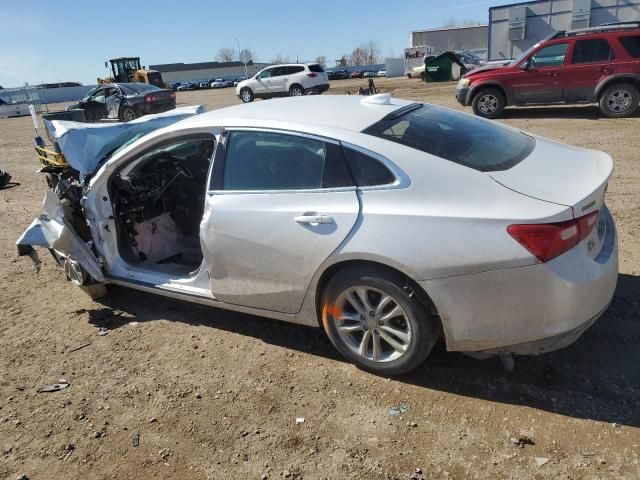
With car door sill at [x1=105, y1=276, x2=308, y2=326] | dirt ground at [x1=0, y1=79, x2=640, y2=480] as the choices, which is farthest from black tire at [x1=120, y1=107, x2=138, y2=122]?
car door sill at [x1=105, y1=276, x2=308, y2=326]

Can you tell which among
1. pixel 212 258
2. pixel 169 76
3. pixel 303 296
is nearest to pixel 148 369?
pixel 212 258

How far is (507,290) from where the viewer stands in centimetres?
249

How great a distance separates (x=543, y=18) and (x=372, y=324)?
3794 centimetres

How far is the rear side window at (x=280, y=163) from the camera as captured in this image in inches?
116

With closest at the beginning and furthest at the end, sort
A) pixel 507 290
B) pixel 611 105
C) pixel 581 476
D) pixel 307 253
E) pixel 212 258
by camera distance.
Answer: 1. pixel 581 476
2. pixel 507 290
3. pixel 307 253
4. pixel 212 258
5. pixel 611 105

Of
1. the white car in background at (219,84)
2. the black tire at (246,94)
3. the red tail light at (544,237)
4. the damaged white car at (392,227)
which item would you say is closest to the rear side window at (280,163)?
the damaged white car at (392,227)

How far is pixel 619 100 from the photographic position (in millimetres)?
11477

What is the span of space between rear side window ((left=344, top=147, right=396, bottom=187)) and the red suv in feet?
35.7

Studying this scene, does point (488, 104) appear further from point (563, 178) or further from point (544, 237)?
point (544, 237)

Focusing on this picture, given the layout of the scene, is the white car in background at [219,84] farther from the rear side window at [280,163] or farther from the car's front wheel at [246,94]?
the rear side window at [280,163]

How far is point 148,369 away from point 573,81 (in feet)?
38.5

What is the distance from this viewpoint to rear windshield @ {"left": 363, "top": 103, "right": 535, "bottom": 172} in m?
2.86

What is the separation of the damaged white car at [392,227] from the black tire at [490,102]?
9.86m

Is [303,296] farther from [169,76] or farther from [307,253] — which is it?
[169,76]
